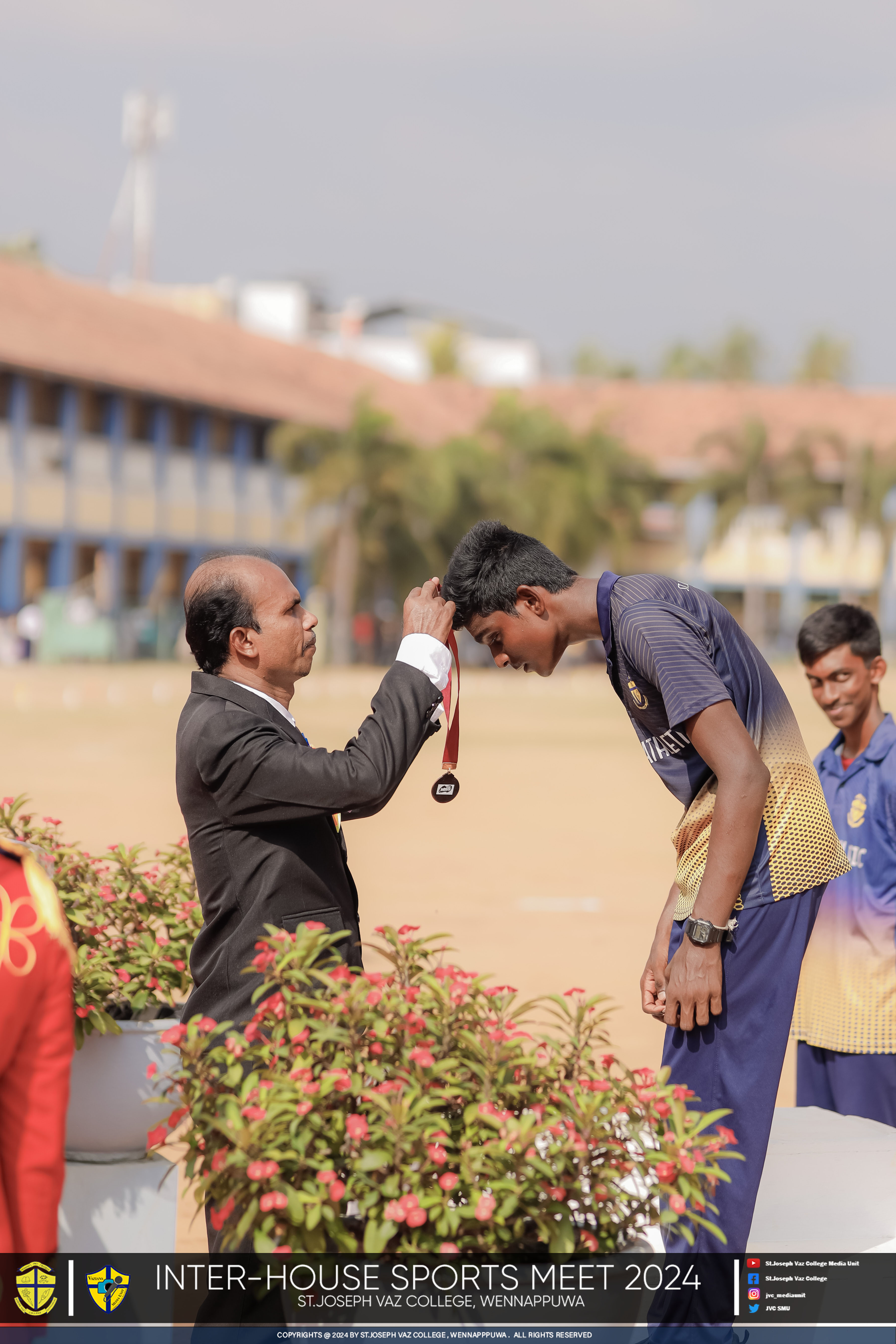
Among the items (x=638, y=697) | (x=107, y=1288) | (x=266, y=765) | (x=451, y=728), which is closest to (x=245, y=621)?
(x=266, y=765)

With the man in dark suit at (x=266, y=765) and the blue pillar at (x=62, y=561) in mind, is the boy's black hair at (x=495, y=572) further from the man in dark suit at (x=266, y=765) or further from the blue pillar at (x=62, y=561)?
the blue pillar at (x=62, y=561)

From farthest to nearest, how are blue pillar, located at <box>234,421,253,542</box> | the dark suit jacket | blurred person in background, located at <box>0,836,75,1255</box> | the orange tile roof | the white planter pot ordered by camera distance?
blue pillar, located at <box>234,421,253,542</box>
the orange tile roof
the white planter pot
the dark suit jacket
blurred person in background, located at <box>0,836,75,1255</box>

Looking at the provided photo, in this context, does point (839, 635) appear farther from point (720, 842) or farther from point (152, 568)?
point (152, 568)

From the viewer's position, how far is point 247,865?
2.72 m

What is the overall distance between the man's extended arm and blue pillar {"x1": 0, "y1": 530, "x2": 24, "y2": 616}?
35964 millimetres

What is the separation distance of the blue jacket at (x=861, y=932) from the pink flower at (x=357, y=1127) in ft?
8.01

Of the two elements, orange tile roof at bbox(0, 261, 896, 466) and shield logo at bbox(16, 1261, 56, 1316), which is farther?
orange tile roof at bbox(0, 261, 896, 466)

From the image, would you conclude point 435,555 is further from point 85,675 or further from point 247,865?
point 247,865

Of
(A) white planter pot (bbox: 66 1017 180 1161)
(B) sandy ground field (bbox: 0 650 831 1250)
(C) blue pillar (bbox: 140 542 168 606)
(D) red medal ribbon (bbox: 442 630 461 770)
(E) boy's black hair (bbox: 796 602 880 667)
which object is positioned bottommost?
(B) sandy ground field (bbox: 0 650 831 1250)

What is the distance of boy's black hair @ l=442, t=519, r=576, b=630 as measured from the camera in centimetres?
287

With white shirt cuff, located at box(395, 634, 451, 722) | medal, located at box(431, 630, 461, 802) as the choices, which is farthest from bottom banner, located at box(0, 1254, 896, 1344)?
white shirt cuff, located at box(395, 634, 451, 722)

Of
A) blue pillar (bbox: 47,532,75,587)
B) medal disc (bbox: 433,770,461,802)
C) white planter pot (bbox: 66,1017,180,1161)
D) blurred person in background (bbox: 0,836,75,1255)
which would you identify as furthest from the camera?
blue pillar (bbox: 47,532,75,587)

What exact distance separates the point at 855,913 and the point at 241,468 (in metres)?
41.1

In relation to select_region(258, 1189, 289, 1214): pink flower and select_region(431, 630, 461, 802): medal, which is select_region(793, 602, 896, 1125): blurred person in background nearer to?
select_region(431, 630, 461, 802): medal
